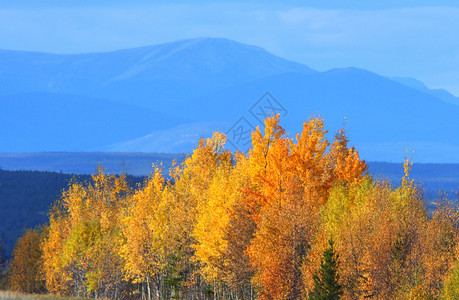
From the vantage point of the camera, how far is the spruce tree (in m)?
55.0

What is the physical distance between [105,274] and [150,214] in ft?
63.1

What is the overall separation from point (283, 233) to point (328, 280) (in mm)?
10427

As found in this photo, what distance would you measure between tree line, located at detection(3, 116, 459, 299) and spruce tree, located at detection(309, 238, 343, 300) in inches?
3.9

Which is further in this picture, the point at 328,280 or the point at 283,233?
the point at 283,233

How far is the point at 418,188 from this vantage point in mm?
95812

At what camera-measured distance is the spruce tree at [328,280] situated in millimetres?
54969

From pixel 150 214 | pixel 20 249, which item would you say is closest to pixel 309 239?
pixel 150 214

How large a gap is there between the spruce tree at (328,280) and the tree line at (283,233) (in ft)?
0.32

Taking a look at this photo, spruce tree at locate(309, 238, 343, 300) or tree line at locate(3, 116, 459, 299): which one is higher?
tree line at locate(3, 116, 459, 299)

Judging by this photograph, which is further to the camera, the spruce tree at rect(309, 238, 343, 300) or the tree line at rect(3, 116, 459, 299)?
the tree line at rect(3, 116, 459, 299)

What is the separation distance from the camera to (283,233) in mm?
64562

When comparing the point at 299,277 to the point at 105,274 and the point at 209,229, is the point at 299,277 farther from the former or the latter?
the point at 105,274

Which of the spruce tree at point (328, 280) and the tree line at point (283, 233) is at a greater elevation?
the tree line at point (283, 233)

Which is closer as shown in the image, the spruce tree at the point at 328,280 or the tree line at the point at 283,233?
the spruce tree at the point at 328,280
